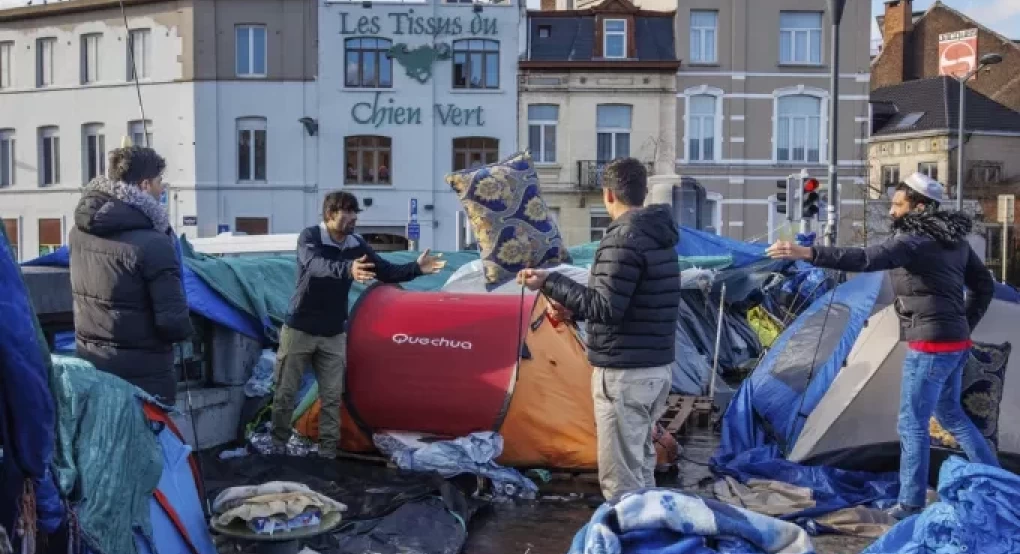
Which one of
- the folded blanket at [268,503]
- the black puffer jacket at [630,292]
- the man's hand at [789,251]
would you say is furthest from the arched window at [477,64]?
the folded blanket at [268,503]

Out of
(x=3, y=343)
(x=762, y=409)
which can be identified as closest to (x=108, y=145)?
(x=762, y=409)

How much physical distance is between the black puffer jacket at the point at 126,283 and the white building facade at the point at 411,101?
2329 centimetres

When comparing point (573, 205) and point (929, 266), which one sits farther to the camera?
point (573, 205)

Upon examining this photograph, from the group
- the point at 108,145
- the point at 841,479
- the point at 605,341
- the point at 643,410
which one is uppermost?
the point at 108,145

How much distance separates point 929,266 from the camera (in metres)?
5.31

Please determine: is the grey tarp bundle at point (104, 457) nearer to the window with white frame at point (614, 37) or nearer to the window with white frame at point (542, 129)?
the window with white frame at point (542, 129)

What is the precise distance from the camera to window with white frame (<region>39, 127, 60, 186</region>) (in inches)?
1187

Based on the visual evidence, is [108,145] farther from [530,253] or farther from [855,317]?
[855,317]

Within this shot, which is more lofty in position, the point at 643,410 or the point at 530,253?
the point at 530,253

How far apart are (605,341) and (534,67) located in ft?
79.9

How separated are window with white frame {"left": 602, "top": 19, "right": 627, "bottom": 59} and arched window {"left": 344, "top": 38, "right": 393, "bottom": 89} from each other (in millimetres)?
6060

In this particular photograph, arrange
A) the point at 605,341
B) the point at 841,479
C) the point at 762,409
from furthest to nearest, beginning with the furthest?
the point at 762,409 < the point at 841,479 < the point at 605,341

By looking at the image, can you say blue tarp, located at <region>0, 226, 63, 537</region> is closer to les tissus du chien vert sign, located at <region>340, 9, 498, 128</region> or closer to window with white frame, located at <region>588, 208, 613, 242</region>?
les tissus du chien vert sign, located at <region>340, 9, 498, 128</region>

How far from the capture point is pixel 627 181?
482 centimetres
